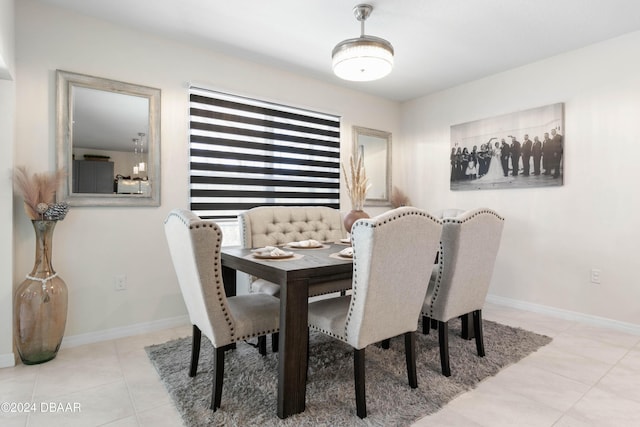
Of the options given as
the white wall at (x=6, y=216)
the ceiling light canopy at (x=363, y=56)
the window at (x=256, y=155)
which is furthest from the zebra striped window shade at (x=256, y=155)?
the ceiling light canopy at (x=363, y=56)

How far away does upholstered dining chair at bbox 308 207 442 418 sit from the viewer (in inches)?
60.9

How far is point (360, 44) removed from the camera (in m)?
2.28

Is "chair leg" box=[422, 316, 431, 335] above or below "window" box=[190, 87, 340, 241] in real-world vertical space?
below

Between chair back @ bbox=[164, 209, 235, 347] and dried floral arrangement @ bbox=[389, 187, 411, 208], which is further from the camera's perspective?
dried floral arrangement @ bbox=[389, 187, 411, 208]

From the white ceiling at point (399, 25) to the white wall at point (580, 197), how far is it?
9.7 inches

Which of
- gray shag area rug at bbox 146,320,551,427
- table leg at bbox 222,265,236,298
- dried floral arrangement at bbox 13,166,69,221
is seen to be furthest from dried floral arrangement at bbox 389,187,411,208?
dried floral arrangement at bbox 13,166,69,221

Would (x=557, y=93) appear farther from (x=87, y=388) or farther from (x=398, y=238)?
(x=87, y=388)

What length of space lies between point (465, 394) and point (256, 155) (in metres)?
2.72

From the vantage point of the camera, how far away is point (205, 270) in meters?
1.61

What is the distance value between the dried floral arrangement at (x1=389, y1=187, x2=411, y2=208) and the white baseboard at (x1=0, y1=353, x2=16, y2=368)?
402cm

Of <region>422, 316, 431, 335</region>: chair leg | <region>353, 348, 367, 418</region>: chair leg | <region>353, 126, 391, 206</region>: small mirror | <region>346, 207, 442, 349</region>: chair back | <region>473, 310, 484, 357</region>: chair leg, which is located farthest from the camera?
<region>353, 126, 391, 206</region>: small mirror

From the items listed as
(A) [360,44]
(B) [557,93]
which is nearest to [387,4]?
(A) [360,44]

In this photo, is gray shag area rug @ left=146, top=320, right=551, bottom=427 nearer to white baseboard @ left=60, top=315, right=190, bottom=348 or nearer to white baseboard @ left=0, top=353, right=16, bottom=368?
white baseboard @ left=60, top=315, right=190, bottom=348

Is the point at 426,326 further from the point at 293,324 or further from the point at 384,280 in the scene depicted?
the point at 293,324
